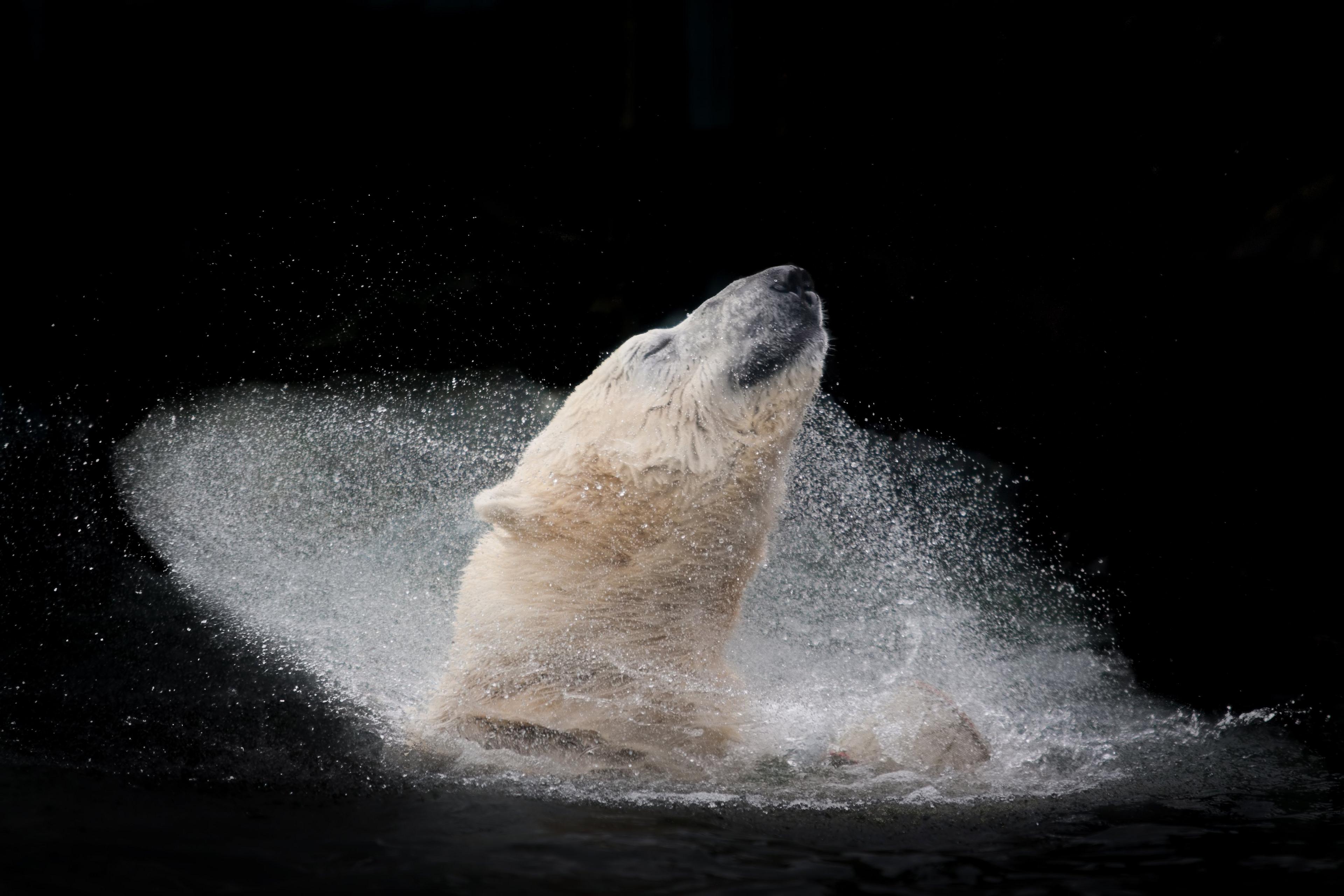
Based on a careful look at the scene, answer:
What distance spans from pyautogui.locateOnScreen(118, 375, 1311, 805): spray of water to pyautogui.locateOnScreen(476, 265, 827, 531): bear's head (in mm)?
481

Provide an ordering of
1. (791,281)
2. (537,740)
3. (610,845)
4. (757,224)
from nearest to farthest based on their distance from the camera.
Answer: (610,845), (537,740), (791,281), (757,224)

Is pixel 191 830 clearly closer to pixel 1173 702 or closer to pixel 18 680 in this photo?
pixel 18 680

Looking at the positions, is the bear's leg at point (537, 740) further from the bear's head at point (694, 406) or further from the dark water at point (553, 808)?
the bear's head at point (694, 406)

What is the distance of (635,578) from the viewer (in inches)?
123

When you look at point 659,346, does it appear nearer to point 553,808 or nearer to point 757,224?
point 553,808

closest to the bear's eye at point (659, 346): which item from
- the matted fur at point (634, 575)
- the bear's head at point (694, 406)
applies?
the bear's head at point (694, 406)

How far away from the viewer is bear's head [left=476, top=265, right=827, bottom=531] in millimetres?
3158

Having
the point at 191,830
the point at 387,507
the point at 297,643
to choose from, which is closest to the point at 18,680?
the point at 297,643

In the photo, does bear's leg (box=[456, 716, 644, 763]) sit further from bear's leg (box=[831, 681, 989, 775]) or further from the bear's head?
bear's leg (box=[831, 681, 989, 775])

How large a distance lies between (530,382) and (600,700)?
4.07m

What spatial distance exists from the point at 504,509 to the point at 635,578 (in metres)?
0.40

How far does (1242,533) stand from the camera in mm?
5688

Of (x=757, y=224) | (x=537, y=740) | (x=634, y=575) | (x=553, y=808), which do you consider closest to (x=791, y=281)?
(x=634, y=575)

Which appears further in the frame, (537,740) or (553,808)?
(537,740)
